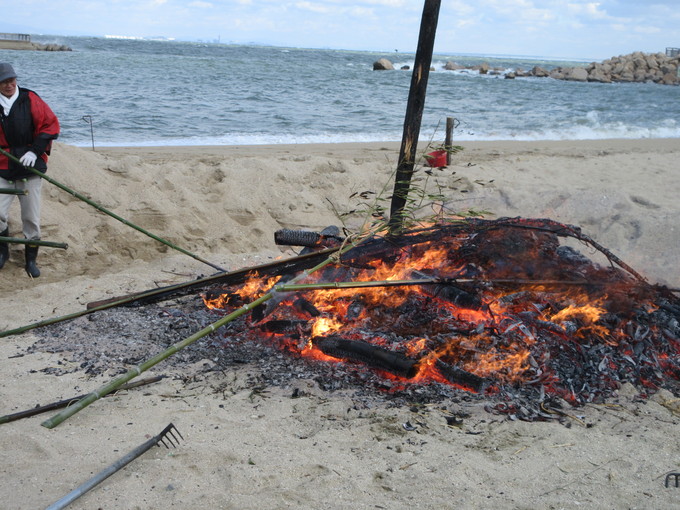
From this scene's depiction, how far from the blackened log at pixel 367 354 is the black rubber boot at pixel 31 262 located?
11.3ft

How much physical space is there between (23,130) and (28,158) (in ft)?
0.99

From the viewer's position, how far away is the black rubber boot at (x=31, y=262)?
575 centimetres

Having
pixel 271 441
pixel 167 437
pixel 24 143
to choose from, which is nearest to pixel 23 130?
pixel 24 143

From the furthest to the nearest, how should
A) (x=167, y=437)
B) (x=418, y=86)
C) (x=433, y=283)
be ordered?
1. (x=418, y=86)
2. (x=433, y=283)
3. (x=167, y=437)

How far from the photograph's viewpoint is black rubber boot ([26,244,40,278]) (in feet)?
18.9

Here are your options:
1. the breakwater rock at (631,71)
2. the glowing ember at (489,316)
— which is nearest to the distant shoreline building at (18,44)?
the breakwater rock at (631,71)

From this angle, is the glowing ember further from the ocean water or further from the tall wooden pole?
the ocean water

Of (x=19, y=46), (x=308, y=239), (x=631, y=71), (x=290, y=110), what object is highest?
(x=631, y=71)

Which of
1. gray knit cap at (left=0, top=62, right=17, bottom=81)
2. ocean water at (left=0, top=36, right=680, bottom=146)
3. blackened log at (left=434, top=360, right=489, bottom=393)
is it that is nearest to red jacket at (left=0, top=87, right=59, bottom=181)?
gray knit cap at (left=0, top=62, right=17, bottom=81)

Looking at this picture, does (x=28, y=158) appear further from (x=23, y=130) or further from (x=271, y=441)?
(x=271, y=441)

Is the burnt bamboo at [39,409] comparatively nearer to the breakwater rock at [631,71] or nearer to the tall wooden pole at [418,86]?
the tall wooden pole at [418,86]

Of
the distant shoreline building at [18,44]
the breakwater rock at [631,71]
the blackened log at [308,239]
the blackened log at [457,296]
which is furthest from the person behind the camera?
the distant shoreline building at [18,44]

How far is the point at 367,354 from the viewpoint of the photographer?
3.82m

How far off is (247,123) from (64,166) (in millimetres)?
9961
